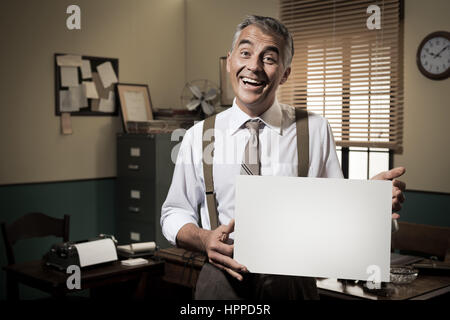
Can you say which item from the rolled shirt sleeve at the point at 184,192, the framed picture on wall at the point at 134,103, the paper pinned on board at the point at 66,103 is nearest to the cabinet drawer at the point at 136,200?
the framed picture on wall at the point at 134,103

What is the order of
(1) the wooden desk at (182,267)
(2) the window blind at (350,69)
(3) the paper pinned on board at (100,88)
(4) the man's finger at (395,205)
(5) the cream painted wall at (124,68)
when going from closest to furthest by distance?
(4) the man's finger at (395,205), (1) the wooden desk at (182,267), (5) the cream painted wall at (124,68), (2) the window blind at (350,69), (3) the paper pinned on board at (100,88)

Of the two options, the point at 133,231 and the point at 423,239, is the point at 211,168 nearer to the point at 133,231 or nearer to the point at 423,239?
the point at 423,239

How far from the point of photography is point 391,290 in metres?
2.12

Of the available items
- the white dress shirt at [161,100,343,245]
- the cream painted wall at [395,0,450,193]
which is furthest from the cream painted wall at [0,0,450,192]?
the white dress shirt at [161,100,343,245]

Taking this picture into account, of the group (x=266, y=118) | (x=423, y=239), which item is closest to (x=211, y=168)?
(x=266, y=118)

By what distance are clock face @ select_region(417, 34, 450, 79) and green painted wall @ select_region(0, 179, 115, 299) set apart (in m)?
2.58

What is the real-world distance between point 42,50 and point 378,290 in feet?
9.97

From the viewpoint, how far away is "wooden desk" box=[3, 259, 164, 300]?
2.57 meters

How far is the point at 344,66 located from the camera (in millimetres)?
3914

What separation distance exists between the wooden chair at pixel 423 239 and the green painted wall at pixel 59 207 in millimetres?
2379

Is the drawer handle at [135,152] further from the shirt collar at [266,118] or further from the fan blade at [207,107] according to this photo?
the shirt collar at [266,118]

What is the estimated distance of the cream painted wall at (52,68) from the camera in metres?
3.86
